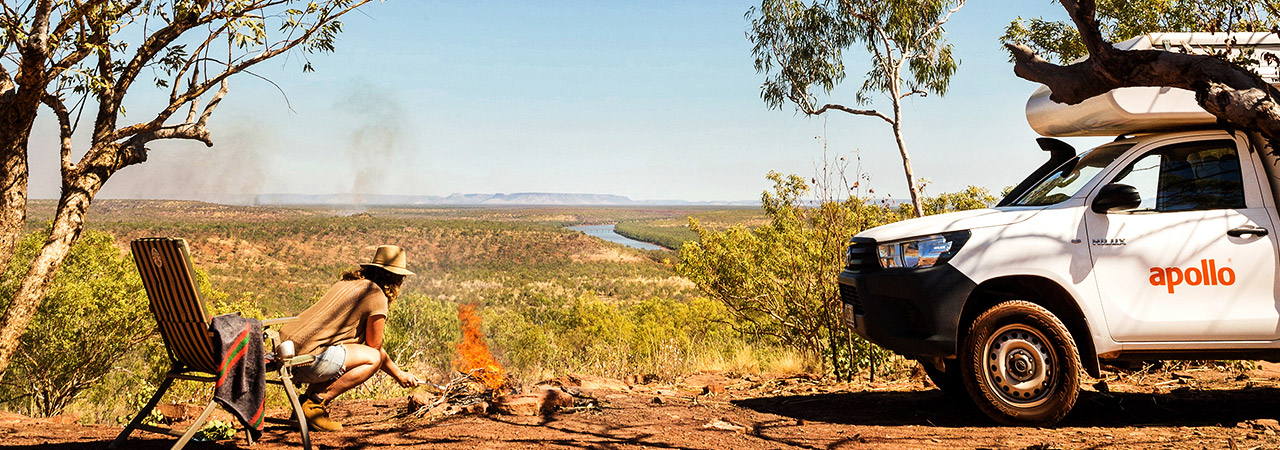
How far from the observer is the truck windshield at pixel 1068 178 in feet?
18.2

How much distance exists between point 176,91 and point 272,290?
48.4m

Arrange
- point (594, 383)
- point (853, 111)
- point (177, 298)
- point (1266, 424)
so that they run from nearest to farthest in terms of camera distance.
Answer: point (177, 298) < point (1266, 424) < point (594, 383) < point (853, 111)

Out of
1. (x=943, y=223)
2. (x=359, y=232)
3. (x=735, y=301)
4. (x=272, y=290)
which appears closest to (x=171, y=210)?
(x=359, y=232)

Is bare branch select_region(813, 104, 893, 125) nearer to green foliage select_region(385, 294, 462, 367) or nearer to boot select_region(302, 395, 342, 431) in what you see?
boot select_region(302, 395, 342, 431)

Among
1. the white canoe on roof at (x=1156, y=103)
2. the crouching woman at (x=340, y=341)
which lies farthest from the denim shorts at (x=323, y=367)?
the white canoe on roof at (x=1156, y=103)

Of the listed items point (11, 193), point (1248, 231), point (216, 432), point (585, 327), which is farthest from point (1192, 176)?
point (585, 327)

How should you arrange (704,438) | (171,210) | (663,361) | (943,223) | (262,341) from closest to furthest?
(262,341)
(704,438)
(943,223)
(663,361)
(171,210)

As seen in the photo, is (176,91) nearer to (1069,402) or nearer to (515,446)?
(515,446)

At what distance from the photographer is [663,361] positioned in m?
8.83

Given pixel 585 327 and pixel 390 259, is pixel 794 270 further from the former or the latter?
pixel 585 327

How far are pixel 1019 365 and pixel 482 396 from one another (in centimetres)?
361

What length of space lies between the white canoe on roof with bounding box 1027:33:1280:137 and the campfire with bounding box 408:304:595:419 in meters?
4.09

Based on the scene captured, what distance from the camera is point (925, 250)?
17.6ft

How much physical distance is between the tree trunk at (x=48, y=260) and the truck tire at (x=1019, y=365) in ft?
20.0
